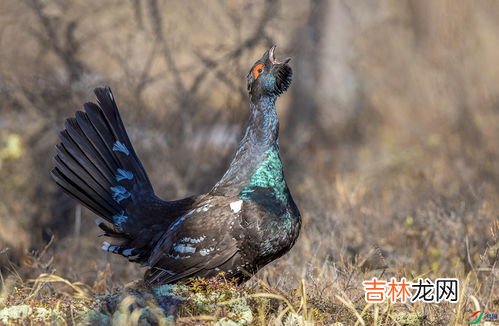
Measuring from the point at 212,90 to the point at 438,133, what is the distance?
4.31m

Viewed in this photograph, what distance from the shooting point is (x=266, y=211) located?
17.1 feet

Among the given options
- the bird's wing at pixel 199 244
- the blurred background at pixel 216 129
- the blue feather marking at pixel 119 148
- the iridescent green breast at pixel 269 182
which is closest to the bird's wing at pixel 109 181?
the blue feather marking at pixel 119 148

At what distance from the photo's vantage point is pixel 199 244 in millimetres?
5340

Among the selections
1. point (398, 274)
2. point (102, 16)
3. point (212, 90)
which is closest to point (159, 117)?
point (212, 90)

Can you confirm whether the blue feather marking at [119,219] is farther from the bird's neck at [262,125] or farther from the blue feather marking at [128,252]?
the bird's neck at [262,125]

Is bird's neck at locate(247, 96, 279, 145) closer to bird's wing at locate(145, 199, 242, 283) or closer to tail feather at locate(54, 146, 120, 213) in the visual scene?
bird's wing at locate(145, 199, 242, 283)

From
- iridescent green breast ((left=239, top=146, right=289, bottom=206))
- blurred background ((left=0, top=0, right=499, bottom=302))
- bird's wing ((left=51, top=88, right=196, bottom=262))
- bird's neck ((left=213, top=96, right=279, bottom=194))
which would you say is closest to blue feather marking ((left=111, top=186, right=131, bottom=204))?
bird's wing ((left=51, top=88, right=196, bottom=262))

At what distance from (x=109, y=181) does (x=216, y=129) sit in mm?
3417

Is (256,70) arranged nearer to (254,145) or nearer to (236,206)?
(254,145)

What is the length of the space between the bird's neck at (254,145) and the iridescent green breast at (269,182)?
0.04 metres

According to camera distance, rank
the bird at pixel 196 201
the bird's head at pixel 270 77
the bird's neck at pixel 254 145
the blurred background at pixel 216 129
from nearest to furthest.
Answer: the bird at pixel 196 201
the bird's neck at pixel 254 145
the bird's head at pixel 270 77
the blurred background at pixel 216 129

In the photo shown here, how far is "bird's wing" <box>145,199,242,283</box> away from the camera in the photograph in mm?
5266

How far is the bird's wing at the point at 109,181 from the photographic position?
5.93 meters

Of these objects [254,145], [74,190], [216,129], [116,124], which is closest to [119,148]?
[116,124]
